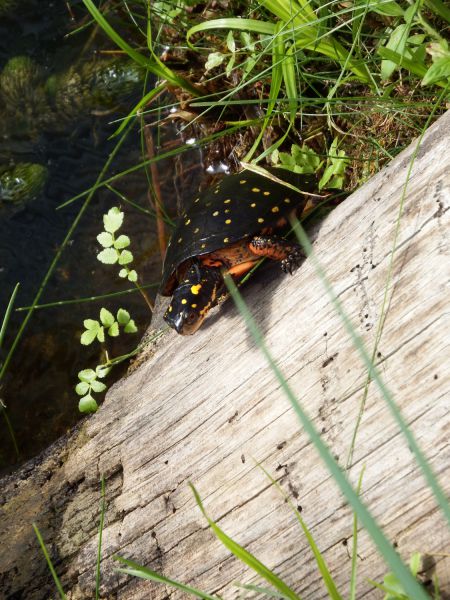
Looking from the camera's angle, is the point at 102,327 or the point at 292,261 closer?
the point at 292,261

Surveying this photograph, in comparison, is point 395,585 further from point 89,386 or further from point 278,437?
point 89,386

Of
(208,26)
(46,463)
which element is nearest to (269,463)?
(46,463)

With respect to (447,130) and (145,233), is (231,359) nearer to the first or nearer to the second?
(447,130)

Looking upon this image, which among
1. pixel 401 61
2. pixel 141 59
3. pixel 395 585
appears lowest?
pixel 395 585

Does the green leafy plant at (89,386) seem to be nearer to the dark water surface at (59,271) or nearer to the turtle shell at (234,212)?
the turtle shell at (234,212)

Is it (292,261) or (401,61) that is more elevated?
(401,61)

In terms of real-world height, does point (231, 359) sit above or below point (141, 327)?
above

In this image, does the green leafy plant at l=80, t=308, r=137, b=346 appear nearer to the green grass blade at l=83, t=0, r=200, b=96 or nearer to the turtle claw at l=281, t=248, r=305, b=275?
the turtle claw at l=281, t=248, r=305, b=275

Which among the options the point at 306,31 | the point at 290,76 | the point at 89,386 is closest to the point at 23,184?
the point at 89,386
